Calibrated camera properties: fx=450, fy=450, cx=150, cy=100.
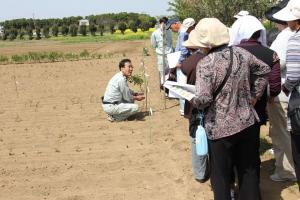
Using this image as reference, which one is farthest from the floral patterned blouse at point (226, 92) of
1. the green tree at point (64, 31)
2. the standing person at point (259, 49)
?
the green tree at point (64, 31)

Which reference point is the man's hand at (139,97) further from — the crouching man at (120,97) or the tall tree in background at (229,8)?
the tall tree in background at (229,8)

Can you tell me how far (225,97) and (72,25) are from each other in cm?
6979

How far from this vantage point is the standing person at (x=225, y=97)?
134 inches

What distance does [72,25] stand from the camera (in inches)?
2798

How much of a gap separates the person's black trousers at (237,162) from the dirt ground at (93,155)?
2.74 ft

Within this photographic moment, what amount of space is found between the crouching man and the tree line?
5660cm

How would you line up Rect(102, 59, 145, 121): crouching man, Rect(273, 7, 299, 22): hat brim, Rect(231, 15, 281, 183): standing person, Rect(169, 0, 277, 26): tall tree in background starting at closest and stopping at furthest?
Rect(273, 7, 299, 22): hat brim
Rect(231, 15, 281, 183): standing person
Rect(102, 59, 145, 121): crouching man
Rect(169, 0, 277, 26): tall tree in background

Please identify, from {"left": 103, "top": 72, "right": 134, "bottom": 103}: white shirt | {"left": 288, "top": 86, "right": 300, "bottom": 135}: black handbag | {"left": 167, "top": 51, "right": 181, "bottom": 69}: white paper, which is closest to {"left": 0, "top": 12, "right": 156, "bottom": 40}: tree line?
{"left": 103, "top": 72, "right": 134, "bottom": 103}: white shirt

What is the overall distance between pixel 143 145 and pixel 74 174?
4.45 feet

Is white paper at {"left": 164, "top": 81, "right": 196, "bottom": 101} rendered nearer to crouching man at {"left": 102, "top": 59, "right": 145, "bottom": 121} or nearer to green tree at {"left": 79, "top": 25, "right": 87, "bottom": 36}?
crouching man at {"left": 102, "top": 59, "right": 145, "bottom": 121}

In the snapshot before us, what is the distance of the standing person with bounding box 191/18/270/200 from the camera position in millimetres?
3402

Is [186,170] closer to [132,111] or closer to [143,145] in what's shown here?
[143,145]

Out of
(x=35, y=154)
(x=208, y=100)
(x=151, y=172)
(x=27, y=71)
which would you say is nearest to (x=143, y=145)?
(x=151, y=172)

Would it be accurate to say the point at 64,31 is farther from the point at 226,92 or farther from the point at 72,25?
the point at 226,92
